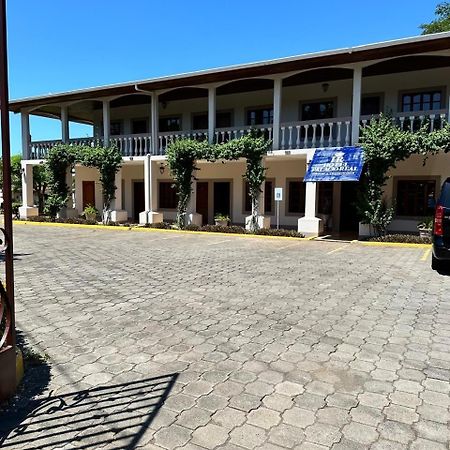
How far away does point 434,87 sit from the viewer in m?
14.9

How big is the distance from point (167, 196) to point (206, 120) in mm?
4630

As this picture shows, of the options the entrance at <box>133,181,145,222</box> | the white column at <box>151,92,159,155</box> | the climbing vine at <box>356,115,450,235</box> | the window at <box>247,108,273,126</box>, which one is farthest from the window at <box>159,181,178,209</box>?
the climbing vine at <box>356,115,450,235</box>

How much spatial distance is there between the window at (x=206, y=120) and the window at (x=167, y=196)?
134 inches

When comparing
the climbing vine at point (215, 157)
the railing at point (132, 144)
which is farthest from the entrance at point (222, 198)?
the railing at point (132, 144)

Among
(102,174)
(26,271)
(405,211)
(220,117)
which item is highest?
(220,117)

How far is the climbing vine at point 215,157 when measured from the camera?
15414 mm

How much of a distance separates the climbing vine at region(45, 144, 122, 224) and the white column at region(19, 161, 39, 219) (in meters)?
1.85

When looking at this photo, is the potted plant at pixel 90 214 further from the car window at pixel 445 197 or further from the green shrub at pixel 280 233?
the car window at pixel 445 197

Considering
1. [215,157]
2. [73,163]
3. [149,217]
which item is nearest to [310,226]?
[215,157]

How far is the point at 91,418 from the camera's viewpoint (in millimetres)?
2916

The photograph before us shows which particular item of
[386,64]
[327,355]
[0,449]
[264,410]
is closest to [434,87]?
[386,64]

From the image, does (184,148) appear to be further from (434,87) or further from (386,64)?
(434,87)

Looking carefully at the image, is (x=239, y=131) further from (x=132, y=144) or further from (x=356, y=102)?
(x=132, y=144)

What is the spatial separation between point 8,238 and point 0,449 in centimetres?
145
